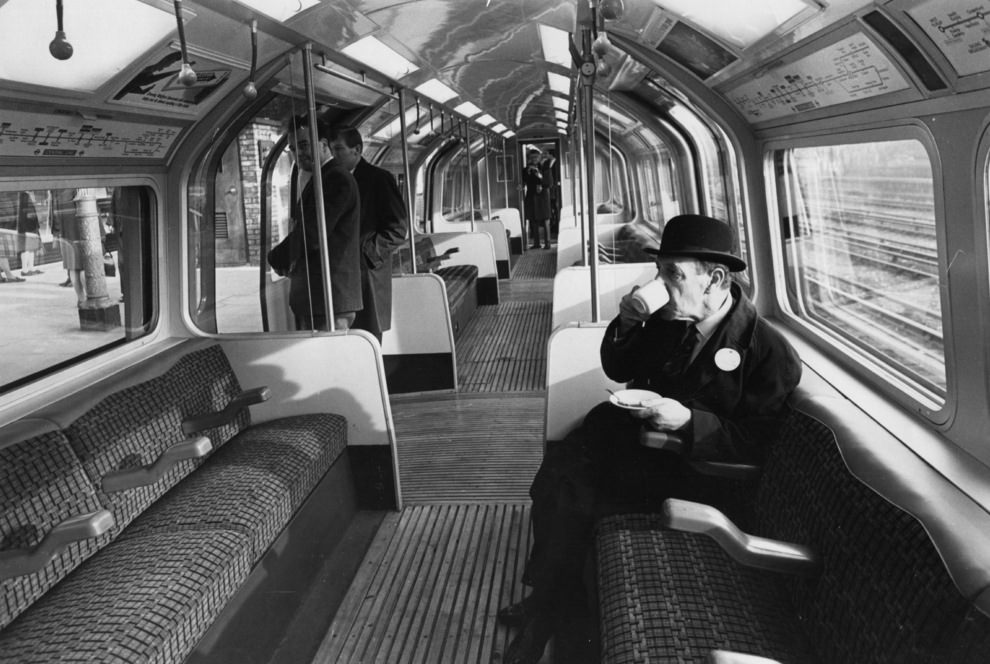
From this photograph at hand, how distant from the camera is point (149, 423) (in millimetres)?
2902

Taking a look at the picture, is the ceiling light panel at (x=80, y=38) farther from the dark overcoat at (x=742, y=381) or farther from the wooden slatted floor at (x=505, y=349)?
the wooden slatted floor at (x=505, y=349)

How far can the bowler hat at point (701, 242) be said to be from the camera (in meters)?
2.38

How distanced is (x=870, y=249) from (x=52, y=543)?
8.71ft

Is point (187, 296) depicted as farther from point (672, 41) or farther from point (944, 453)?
point (944, 453)

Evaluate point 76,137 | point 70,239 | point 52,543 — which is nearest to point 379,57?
point 76,137

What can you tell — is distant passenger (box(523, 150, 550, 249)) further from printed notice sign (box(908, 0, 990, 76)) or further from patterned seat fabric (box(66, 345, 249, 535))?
printed notice sign (box(908, 0, 990, 76))

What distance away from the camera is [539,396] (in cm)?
528

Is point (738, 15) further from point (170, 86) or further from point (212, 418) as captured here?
point (212, 418)

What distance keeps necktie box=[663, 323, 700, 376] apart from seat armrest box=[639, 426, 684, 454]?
26 cm

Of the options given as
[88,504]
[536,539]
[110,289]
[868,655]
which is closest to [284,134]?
[110,289]

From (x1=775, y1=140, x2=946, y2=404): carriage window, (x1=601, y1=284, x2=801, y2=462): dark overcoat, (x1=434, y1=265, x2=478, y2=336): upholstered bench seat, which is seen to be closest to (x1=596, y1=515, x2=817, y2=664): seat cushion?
(x1=601, y1=284, x2=801, y2=462): dark overcoat

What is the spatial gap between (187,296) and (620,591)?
8.54 ft

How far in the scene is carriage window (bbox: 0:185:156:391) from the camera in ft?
8.63

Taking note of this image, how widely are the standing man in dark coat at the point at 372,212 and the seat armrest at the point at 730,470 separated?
2643 millimetres
